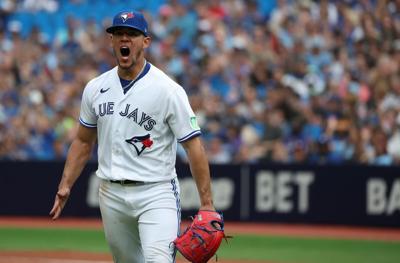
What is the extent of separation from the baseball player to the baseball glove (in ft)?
0.19

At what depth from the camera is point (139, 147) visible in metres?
5.59

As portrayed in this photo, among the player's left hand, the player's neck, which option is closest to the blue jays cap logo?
the player's neck

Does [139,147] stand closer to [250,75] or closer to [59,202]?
[59,202]

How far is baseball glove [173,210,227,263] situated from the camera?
5.43 m

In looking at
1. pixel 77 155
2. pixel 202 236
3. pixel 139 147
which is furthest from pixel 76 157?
pixel 202 236

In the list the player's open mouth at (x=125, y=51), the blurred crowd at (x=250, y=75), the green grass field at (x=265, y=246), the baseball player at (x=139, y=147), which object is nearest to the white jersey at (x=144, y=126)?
the baseball player at (x=139, y=147)

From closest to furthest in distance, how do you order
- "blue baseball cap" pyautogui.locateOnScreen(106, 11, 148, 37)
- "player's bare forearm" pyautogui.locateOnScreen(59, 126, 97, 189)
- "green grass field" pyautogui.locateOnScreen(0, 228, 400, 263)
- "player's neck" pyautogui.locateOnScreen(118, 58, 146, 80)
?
1. "blue baseball cap" pyautogui.locateOnScreen(106, 11, 148, 37)
2. "player's neck" pyautogui.locateOnScreen(118, 58, 146, 80)
3. "player's bare forearm" pyautogui.locateOnScreen(59, 126, 97, 189)
4. "green grass field" pyautogui.locateOnScreen(0, 228, 400, 263)

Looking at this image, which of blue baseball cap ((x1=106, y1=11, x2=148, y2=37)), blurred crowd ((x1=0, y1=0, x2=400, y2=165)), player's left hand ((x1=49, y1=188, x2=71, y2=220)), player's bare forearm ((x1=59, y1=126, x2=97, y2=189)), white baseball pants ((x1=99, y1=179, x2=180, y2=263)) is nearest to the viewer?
white baseball pants ((x1=99, y1=179, x2=180, y2=263))

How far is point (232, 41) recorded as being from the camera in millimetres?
15445

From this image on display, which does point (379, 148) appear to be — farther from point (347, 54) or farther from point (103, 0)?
point (103, 0)

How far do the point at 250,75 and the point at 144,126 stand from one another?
9373mm

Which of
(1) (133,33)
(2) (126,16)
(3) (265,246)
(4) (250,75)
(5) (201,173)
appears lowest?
(3) (265,246)

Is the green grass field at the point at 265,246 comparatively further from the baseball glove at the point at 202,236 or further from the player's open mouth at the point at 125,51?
the player's open mouth at the point at 125,51

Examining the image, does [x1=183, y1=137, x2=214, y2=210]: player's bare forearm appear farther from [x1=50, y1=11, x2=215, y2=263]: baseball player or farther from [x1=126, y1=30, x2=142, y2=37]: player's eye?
[x1=126, y1=30, x2=142, y2=37]: player's eye
